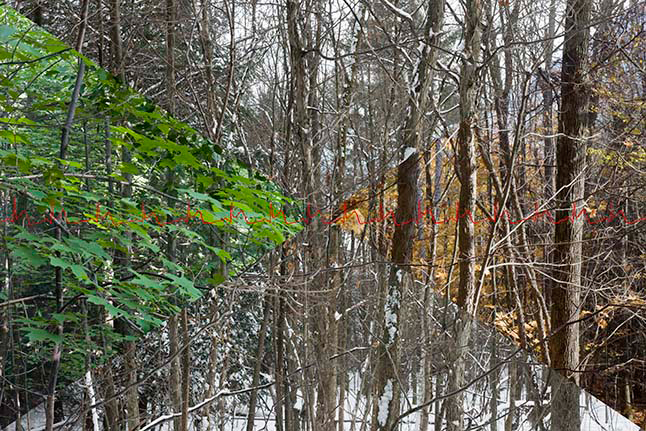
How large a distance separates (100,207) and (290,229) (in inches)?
38.6

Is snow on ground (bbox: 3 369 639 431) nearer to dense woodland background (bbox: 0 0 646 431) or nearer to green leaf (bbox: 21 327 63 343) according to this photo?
dense woodland background (bbox: 0 0 646 431)

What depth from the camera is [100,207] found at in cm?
200

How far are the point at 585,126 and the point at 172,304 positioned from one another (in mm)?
2655

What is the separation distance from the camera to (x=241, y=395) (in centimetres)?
371

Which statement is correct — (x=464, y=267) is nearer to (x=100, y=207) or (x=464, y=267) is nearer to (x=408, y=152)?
(x=408, y=152)

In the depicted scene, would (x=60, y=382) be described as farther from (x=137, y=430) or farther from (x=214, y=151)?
(x=214, y=151)

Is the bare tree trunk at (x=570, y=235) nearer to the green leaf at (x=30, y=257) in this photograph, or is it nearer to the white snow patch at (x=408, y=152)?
the white snow patch at (x=408, y=152)

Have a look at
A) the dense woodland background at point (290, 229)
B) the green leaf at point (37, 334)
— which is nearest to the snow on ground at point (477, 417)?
the dense woodland background at point (290, 229)

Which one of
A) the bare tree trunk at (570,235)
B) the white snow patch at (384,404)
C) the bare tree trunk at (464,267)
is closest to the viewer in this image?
the white snow patch at (384,404)

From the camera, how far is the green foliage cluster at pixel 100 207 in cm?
180

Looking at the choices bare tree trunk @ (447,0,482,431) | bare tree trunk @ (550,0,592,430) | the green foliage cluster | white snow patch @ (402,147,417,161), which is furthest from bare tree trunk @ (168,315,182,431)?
bare tree trunk @ (550,0,592,430)

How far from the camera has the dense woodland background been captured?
1940mm

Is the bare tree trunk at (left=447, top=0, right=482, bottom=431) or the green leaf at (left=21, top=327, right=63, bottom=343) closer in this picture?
the green leaf at (left=21, top=327, right=63, bottom=343)

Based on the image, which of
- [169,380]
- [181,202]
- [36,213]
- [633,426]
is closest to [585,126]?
[633,426]
